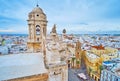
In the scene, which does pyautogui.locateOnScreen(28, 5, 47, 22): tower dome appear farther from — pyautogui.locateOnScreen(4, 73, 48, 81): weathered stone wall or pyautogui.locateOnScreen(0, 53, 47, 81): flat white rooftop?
pyautogui.locateOnScreen(4, 73, 48, 81): weathered stone wall

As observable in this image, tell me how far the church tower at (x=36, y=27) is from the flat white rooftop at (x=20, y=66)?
5.08ft

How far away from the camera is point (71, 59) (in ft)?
44.2

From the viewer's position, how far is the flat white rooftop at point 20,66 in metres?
4.36

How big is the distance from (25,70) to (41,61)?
0.81 metres

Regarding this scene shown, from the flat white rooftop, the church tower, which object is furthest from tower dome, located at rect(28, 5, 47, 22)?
the flat white rooftop

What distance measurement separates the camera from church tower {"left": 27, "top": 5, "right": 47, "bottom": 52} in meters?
6.87

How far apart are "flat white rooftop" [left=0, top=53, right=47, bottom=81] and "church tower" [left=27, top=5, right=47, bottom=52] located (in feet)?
5.08

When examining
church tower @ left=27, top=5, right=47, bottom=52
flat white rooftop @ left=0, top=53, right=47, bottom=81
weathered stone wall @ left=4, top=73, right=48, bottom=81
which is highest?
church tower @ left=27, top=5, right=47, bottom=52

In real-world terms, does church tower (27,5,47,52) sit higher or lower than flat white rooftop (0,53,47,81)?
higher

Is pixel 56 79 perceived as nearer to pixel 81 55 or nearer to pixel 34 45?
pixel 34 45

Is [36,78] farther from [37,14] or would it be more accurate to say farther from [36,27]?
[37,14]

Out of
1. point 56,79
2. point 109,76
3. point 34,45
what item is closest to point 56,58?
point 56,79

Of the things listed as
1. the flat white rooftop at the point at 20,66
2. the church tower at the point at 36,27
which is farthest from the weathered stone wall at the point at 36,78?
the church tower at the point at 36,27

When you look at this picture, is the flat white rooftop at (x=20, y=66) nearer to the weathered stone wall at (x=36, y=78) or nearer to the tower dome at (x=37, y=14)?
the weathered stone wall at (x=36, y=78)
